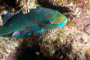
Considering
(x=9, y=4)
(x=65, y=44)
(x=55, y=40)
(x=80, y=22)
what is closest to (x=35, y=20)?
(x=9, y=4)

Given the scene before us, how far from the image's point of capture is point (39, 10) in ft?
7.03

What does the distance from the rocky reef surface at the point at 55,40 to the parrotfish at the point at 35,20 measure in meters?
0.20

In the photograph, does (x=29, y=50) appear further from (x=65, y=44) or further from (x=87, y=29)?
(x=87, y=29)

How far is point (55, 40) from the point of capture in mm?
2557

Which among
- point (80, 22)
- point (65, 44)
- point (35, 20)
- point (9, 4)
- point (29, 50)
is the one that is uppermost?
point (9, 4)

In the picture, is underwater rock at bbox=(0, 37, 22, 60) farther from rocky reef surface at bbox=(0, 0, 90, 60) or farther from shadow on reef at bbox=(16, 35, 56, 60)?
shadow on reef at bbox=(16, 35, 56, 60)

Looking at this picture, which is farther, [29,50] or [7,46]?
[29,50]

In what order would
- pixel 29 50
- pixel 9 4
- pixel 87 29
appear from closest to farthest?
pixel 9 4 < pixel 29 50 < pixel 87 29

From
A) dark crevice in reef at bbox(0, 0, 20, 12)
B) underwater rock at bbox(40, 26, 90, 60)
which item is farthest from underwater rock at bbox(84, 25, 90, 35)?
dark crevice in reef at bbox(0, 0, 20, 12)

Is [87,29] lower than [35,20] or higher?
lower

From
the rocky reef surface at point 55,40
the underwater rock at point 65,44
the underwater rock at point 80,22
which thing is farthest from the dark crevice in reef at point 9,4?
the underwater rock at point 80,22

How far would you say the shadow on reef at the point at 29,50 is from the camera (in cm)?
308

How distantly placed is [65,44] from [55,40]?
1.02 ft

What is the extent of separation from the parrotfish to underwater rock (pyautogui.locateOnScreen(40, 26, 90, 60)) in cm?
49
